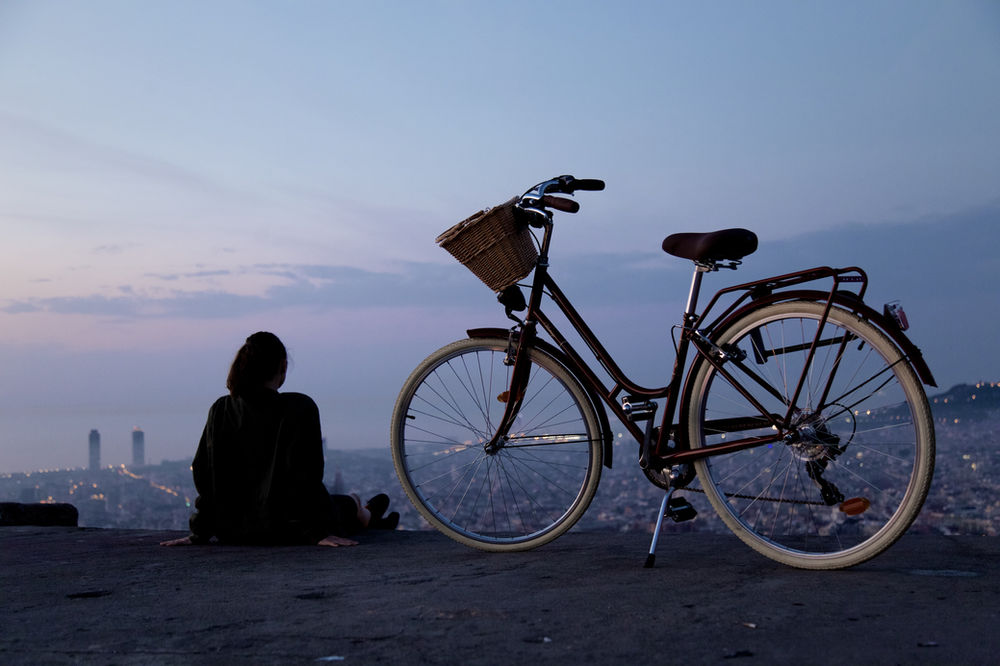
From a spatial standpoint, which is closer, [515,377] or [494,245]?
[494,245]

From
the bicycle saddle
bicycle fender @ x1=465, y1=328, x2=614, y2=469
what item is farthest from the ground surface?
the bicycle saddle

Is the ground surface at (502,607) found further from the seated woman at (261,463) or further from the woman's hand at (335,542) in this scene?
the seated woman at (261,463)

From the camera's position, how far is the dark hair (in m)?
4.22

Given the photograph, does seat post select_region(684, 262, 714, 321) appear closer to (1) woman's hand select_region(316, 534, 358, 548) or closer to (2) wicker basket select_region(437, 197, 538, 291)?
(2) wicker basket select_region(437, 197, 538, 291)

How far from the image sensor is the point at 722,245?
317 centimetres

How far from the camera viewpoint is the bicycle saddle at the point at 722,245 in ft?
10.4

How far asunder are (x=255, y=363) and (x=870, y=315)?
2904 millimetres

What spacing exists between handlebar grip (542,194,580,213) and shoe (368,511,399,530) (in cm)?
243

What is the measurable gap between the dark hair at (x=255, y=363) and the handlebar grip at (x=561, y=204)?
5.44 feet

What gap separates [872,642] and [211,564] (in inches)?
107

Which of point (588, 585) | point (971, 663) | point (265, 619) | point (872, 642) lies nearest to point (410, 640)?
point (265, 619)

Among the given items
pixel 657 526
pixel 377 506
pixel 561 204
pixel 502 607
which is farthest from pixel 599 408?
pixel 377 506

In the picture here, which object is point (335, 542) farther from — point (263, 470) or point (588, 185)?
point (588, 185)

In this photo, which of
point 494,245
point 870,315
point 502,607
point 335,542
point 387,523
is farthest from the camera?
point 387,523
